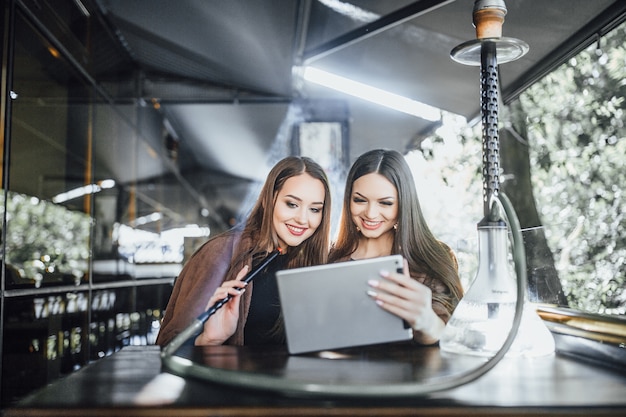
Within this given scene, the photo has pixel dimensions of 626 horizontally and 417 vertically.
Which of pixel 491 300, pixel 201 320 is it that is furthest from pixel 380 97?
pixel 201 320

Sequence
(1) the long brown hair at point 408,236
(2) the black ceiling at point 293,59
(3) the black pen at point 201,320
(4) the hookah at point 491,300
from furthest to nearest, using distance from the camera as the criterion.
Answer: (2) the black ceiling at point 293,59 → (1) the long brown hair at point 408,236 → (4) the hookah at point 491,300 → (3) the black pen at point 201,320

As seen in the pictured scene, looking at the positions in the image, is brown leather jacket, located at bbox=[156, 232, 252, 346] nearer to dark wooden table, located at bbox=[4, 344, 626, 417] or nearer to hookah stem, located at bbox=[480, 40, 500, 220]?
dark wooden table, located at bbox=[4, 344, 626, 417]

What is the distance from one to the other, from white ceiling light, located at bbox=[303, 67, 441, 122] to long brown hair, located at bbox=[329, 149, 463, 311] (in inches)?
19.4

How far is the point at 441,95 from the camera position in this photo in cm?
235

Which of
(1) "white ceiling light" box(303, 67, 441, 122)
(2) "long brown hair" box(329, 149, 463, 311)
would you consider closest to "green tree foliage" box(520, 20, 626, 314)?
(1) "white ceiling light" box(303, 67, 441, 122)

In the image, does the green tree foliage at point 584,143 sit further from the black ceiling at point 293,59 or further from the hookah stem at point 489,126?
the hookah stem at point 489,126

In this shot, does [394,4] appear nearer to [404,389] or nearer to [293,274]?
[293,274]

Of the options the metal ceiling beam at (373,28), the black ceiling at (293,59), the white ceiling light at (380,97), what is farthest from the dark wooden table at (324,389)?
the metal ceiling beam at (373,28)

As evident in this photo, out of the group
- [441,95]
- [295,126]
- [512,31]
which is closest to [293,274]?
[295,126]

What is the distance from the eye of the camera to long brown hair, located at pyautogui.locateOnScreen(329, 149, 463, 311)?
5.81 ft

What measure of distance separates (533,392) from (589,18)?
165 cm

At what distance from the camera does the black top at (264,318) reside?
1.74m

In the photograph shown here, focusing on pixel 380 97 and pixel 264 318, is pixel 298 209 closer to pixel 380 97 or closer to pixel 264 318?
pixel 264 318

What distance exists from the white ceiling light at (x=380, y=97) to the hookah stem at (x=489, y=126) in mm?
779
